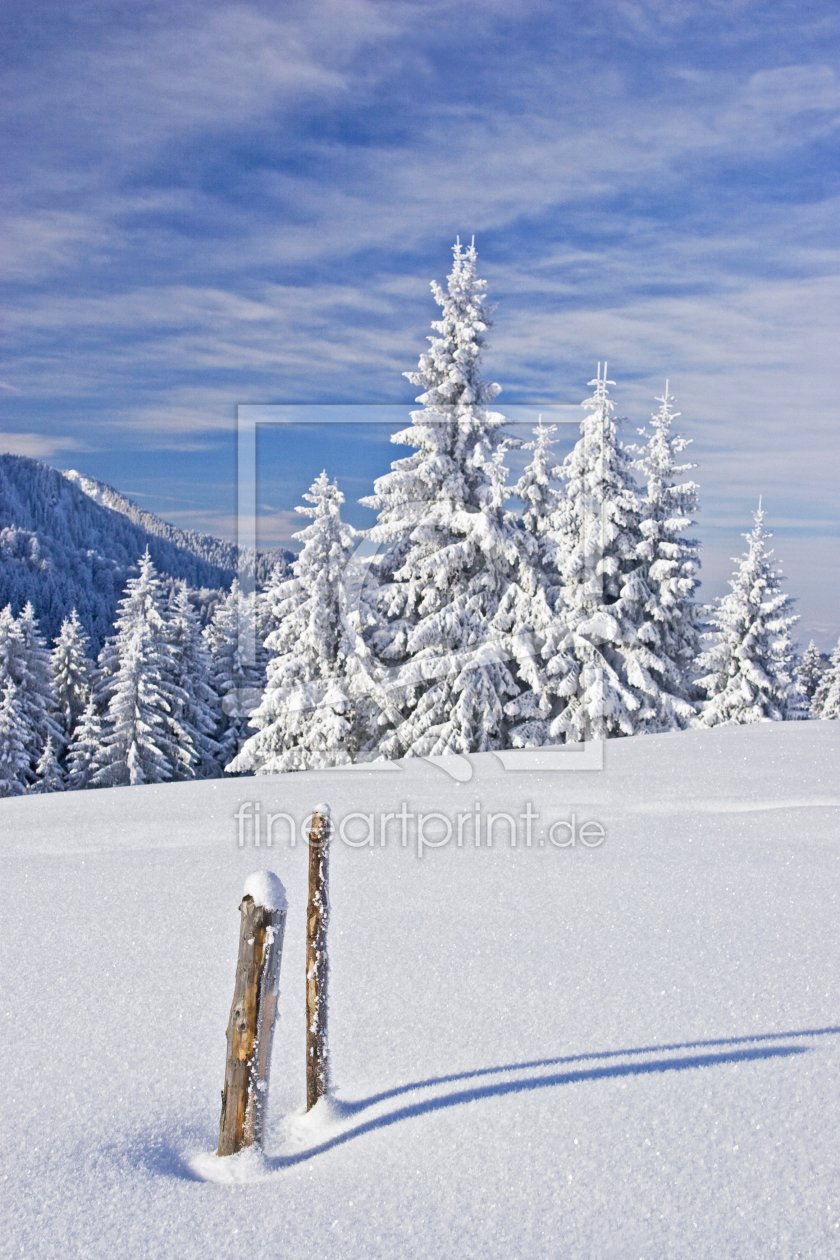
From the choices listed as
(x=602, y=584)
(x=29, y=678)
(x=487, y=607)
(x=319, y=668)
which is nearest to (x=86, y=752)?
(x=29, y=678)

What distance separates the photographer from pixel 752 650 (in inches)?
957

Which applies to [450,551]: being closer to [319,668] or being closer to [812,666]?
[319,668]

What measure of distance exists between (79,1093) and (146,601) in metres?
28.8

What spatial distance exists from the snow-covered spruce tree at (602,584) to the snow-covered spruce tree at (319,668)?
501 centimetres

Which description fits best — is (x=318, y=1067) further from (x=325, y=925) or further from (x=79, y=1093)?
(x=79, y=1093)

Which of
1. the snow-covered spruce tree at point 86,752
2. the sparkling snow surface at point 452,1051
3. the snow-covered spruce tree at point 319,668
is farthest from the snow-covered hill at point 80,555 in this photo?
the sparkling snow surface at point 452,1051

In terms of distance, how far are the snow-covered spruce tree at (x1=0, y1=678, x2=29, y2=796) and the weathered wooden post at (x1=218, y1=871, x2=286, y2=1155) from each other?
29539mm

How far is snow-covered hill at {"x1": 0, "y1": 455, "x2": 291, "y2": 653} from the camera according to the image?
90.1m

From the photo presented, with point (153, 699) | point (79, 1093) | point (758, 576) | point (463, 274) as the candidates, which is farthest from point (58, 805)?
point (758, 576)

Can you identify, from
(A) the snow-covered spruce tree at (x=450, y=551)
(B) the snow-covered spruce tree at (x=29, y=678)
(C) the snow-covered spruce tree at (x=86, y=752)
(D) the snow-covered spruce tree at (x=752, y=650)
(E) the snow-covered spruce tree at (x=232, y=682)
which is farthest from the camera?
(E) the snow-covered spruce tree at (x=232, y=682)

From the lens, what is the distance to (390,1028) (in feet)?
13.3

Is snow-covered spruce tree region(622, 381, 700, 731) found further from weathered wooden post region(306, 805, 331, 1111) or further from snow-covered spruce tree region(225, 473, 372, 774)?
weathered wooden post region(306, 805, 331, 1111)

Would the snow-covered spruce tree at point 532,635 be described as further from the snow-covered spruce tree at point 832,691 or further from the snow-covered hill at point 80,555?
the snow-covered spruce tree at point 832,691

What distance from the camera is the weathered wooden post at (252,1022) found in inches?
120
